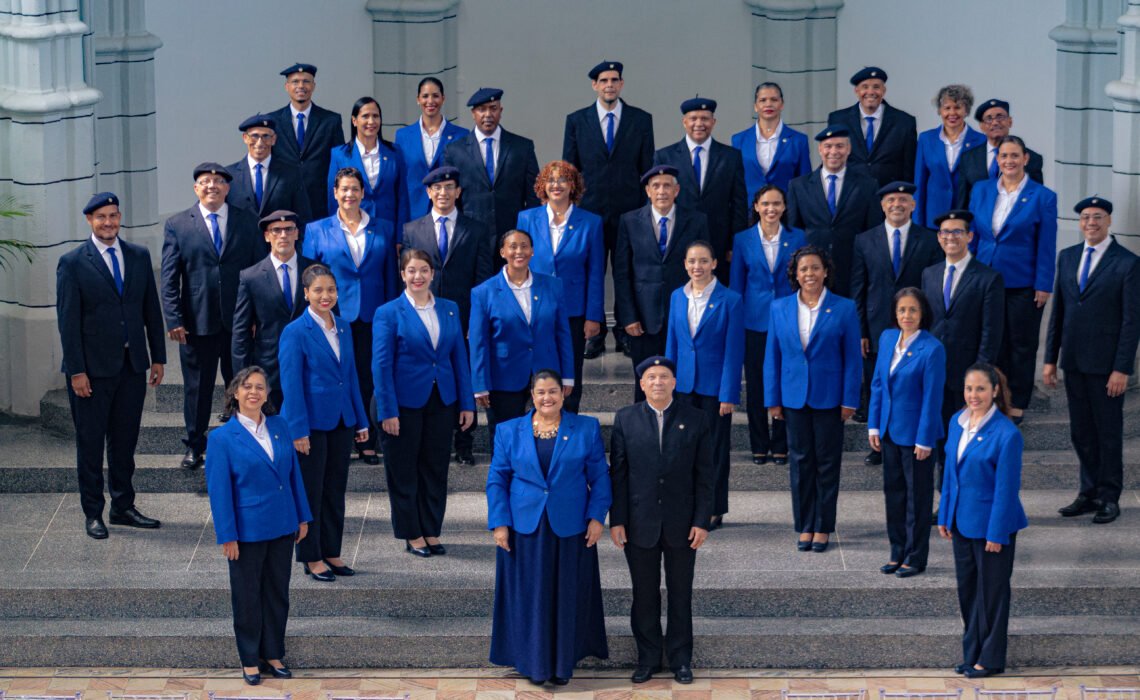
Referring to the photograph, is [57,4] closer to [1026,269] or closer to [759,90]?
[759,90]

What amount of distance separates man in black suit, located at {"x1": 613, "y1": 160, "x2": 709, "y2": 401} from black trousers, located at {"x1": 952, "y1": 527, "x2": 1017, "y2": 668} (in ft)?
6.56

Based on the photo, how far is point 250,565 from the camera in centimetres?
912

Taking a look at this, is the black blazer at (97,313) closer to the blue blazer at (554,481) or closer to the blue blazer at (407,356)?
the blue blazer at (407,356)

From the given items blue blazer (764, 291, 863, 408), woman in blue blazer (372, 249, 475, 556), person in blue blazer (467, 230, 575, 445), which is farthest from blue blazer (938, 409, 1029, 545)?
woman in blue blazer (372, 249, 475, 556)

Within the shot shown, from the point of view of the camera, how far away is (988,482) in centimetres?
912

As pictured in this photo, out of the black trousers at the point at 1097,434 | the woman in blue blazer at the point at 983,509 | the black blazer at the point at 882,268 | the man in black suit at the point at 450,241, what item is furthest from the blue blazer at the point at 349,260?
the black trousers at the point at 1097,434

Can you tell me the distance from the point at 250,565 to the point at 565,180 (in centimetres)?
269

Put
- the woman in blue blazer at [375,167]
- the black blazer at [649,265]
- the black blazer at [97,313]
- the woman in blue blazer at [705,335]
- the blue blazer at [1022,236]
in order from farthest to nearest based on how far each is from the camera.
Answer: the woman in blue blazer at [375,167] → the blue blazer at [1022,236] → the black blazer at [649,265] → the black blazer at [97,313] → the woman in blue blazer at [705,335]

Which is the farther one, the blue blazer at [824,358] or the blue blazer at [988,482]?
the blue blazer at [824,358]

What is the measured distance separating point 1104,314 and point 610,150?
2.73 metres

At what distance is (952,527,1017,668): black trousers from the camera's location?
915cm

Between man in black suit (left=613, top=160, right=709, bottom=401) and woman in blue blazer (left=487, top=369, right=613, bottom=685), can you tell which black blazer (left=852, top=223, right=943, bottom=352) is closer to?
man in black suit (left=613, top=160, right=709, bottom=401)

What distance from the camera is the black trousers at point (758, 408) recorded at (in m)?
10.8

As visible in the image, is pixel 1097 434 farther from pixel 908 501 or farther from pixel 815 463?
pixel 815 463
